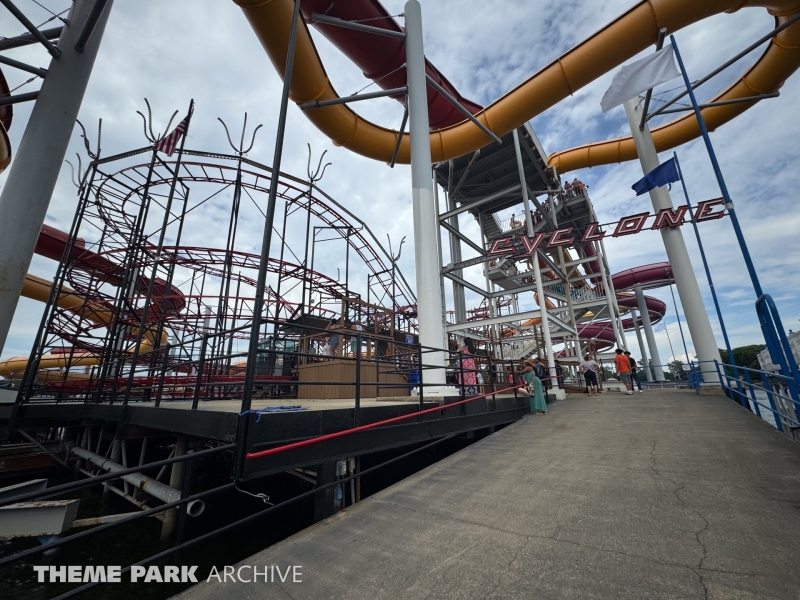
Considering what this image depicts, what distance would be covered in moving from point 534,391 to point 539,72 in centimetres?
1041

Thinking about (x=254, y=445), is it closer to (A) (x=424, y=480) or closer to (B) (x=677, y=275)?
(A) (x=424, y=480)

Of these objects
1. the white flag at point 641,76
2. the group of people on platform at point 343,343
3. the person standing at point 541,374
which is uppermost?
the white flag at point 641,76

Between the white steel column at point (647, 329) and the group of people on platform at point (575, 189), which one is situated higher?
the group of people on platform at point (575, 189)

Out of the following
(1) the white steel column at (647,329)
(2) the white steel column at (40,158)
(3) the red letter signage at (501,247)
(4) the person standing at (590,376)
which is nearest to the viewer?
(2) the white steel column at (40,158)

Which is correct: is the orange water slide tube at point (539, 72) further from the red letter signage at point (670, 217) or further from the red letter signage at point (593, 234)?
the red letter signage at point (670, 217)

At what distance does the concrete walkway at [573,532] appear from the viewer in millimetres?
2232

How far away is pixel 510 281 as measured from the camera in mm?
18609

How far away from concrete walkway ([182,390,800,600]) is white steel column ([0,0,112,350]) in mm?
7051

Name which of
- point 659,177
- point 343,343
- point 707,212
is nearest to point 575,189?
point 659,177

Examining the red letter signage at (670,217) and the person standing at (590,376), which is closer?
the person standing at (590,376)

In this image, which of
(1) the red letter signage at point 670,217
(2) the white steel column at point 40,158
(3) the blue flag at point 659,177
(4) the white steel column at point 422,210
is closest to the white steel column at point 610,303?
(1) the red letter signage at point 670,217

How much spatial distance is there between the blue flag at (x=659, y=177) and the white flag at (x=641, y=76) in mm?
4298

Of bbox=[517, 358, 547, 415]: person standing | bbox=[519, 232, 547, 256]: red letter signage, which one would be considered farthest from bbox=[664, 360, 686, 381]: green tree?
bbox=[517, 358, 547, 415]: person standing

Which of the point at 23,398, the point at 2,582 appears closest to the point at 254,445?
the point at 2,582
